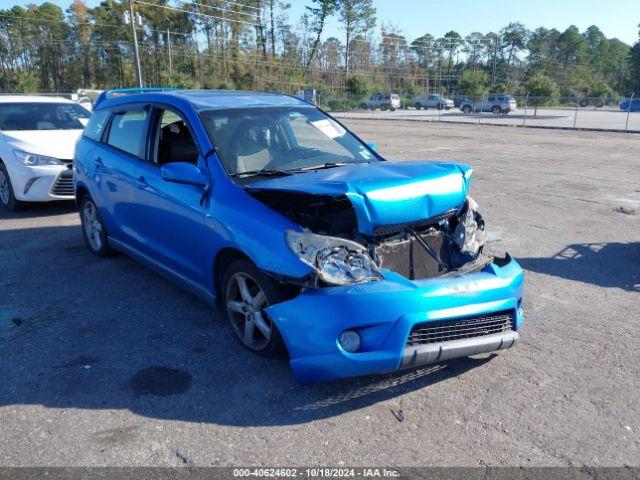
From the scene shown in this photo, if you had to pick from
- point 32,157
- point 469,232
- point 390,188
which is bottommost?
point 469,232

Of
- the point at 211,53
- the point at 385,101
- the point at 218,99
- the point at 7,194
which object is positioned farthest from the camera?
the point at 211,53

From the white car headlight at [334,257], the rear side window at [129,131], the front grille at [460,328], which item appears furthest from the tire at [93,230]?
the front grille at [460,328]

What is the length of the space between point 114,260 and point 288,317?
360cm

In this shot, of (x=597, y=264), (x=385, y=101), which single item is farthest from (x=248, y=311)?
(x=385, y=101)

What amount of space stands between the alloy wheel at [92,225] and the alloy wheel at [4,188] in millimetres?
2896

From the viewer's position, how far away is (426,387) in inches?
140

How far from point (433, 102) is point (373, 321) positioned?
196 feet

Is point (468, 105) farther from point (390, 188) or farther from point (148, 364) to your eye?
point (148, 364)

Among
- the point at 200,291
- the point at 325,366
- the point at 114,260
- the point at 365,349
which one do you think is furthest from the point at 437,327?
the point at 114,260

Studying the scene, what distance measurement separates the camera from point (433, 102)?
5959 centimetres

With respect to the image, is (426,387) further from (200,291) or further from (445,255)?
(200,291)

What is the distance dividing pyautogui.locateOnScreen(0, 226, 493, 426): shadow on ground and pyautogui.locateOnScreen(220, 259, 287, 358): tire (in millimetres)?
126

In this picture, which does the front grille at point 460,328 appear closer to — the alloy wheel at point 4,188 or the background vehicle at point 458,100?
the alloy wheel at point 4,188

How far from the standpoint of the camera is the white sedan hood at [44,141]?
26.6 ft
